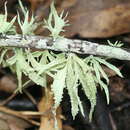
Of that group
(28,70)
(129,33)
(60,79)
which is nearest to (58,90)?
(60,79)

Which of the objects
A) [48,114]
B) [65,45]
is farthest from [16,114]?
[65,45]

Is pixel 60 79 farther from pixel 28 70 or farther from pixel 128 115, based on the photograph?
pixel 128 115

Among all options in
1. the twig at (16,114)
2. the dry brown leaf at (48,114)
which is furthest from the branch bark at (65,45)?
the twig at (16,114)

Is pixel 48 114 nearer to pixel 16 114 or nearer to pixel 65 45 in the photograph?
pixel 16 114

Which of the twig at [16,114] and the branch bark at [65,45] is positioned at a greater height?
the branch bark at [65,45]

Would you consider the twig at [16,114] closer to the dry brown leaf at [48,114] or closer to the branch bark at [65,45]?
the dry brown leaf at [48,114]

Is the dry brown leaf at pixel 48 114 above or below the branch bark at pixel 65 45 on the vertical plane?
below

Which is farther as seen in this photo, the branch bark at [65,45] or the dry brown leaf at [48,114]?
the dry brown leaf at [48,114]

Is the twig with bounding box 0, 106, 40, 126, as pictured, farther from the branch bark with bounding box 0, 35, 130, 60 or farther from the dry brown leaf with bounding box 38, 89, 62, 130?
the branch bark with bounding box 0, 35, 130, 60
